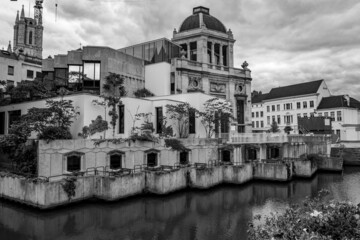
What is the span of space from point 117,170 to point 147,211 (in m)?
6.59

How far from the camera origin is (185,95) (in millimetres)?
45438

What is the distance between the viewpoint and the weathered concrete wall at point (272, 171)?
38156mm

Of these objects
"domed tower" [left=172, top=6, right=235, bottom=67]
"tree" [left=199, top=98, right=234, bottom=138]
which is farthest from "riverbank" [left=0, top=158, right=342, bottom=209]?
"domed tower" [left=172, top=6, right=235, bottom=67]

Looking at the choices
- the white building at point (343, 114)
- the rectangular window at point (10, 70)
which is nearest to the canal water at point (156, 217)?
the rectangular window at point (10, 70)

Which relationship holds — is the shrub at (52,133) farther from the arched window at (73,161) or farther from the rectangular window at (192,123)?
the rectangular window at (192,123)

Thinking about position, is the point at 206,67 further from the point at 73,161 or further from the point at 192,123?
the point at 73,161

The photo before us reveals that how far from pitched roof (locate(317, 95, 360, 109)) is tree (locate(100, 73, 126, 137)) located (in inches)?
2183

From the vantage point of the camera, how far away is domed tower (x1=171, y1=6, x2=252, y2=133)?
54.8 m

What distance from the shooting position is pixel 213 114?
44094 millimetres

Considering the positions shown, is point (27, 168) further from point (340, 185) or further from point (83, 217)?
point (340, 185)

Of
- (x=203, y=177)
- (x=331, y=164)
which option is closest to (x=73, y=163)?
(x=203, y=177)

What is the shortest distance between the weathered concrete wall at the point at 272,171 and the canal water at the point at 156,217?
4863 millimetres

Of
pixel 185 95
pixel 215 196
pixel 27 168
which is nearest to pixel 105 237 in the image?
pixel 27 168

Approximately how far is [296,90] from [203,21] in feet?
130
